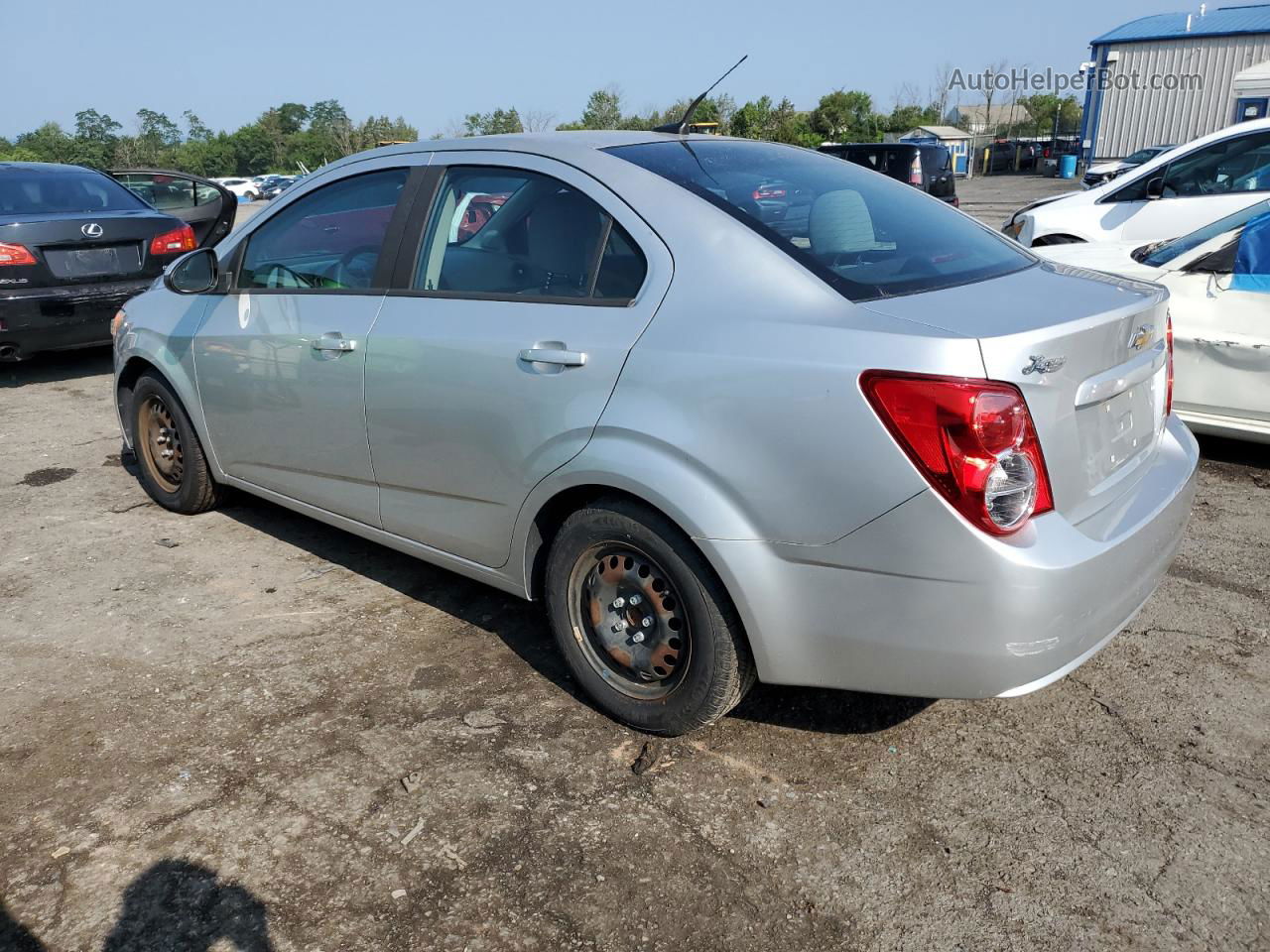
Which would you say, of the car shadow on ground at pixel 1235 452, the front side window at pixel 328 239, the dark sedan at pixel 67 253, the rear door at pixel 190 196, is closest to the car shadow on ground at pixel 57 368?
the dark sedan at pixel 67 253

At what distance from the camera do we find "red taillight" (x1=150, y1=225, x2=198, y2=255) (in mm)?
7941

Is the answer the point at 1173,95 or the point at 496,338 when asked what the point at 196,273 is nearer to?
the point at 496,338

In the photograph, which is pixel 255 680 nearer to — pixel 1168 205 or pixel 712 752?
pixel 712 752

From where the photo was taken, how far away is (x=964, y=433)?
222 cm

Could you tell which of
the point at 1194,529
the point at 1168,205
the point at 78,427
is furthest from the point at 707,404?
the point at 1168,205

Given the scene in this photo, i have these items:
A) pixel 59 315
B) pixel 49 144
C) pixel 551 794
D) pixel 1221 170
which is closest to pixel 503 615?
pixel 551 794

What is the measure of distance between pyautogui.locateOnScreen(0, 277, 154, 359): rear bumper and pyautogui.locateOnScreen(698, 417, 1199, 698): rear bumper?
6515 mm

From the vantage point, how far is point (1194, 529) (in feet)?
14.5

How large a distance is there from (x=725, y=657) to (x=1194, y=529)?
9.30ft

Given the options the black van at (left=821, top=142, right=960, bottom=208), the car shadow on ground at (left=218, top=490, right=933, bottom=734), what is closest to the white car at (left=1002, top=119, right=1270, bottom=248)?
the car shadow on ground at (left=218, top=490, right=933, bottom=734)

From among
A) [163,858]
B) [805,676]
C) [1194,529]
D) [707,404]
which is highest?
[707,404]

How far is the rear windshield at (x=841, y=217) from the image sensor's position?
268cm

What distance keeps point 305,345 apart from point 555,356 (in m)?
1.26

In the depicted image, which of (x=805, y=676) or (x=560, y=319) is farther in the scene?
(x=560, y=319)
